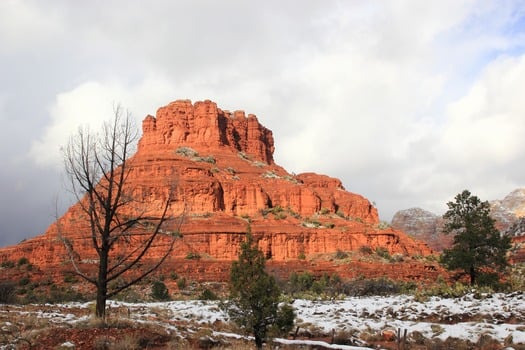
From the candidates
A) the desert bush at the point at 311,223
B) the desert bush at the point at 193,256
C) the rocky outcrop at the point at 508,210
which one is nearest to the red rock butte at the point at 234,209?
the desert bush at the point at 311,223

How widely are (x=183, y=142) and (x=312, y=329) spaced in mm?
81074

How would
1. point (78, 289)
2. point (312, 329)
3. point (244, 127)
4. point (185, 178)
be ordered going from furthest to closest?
point (244, 127) < point (185, 178) < point (78, 289) < point (312, 329)

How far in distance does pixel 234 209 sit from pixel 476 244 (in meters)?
51.4

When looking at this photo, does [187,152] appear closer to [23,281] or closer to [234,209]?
[234,209]

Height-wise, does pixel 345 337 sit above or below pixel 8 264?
below

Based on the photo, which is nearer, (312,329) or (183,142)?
(312,329)

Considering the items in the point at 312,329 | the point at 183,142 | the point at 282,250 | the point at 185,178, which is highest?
the point at 183,142

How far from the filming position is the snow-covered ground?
1739 centimetres

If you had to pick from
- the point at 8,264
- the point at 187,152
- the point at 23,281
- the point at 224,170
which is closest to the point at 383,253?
the point at 224,170

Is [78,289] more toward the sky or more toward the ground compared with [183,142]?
more toward the ground

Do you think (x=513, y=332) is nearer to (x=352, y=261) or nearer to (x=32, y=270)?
(x=352, y=261)

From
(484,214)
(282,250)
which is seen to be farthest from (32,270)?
(484,214)

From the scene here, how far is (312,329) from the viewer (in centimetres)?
1961

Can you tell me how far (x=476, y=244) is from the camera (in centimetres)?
2941
